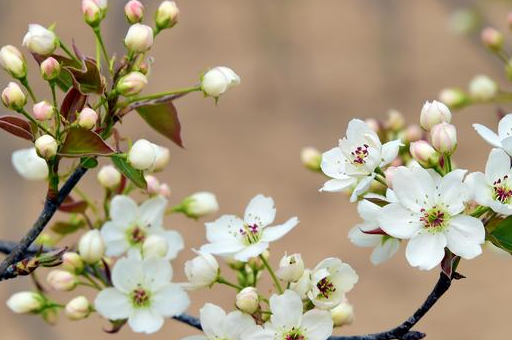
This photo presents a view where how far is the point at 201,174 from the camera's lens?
355cm

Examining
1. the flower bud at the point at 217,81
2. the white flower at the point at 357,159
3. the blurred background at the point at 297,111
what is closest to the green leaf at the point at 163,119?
the flower bud at the point at 217,81

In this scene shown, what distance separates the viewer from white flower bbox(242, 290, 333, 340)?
2.39 feet

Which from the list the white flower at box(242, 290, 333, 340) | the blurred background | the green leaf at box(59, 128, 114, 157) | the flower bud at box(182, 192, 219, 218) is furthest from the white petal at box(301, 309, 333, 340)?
the blurred background

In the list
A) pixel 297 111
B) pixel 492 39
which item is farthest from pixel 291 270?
pixel 297 111

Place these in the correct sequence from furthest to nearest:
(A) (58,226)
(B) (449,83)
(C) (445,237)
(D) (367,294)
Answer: (B) (449,83) → (D) (367,294) → (A) (58,226) → (C) (445,237)

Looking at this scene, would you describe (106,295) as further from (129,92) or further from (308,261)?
(308,261)

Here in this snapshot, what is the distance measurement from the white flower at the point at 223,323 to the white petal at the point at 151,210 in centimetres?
19

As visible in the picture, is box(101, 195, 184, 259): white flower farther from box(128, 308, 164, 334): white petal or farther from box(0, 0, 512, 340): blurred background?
box(0, 0, 512, 340): blurred background

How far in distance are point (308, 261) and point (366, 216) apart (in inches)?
102

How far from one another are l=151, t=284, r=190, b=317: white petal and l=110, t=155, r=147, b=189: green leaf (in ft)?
0.36

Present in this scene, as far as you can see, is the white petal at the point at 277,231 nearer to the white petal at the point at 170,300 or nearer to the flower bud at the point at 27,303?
the white petal at the point at 170,300

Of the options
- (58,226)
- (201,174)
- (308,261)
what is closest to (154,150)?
(58,226)

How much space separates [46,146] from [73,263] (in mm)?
195

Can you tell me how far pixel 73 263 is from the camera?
0.86m
